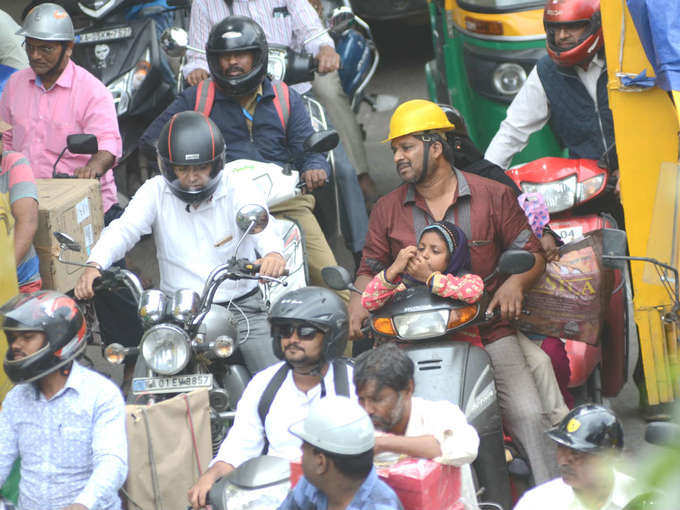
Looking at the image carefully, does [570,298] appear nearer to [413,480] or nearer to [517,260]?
[517,260]

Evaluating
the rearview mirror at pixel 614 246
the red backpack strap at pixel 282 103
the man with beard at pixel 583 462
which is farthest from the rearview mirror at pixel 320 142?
the man with beard at pixel 583 462

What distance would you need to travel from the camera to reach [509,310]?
4.75m

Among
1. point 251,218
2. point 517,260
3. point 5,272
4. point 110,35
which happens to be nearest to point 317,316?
point 251,218

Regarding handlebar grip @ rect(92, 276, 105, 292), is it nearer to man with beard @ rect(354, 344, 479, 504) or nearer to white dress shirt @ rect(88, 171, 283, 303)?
white dress shirt @ rect(88, 171, 283, 303)

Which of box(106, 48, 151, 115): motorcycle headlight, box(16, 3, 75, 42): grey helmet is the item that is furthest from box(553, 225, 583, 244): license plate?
box(106, 48, 151, 115): motorcycle headlight

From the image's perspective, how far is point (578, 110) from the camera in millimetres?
5992

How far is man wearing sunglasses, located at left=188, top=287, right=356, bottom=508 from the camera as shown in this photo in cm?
398

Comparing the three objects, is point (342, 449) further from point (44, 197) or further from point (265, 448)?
point (44, 197)

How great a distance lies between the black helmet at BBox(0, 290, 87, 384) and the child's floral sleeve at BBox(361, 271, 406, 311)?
1.23 m

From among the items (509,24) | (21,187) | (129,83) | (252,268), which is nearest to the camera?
(252,268)

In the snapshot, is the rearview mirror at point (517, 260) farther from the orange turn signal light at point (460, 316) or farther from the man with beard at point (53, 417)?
the man with beard at point (53, 417)

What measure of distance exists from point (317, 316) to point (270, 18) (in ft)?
12.7

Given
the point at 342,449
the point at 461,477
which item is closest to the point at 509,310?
the point at 461,477

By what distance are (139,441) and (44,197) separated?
2.03m
